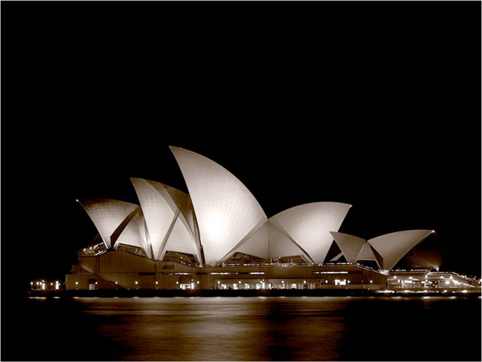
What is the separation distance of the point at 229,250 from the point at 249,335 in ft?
101

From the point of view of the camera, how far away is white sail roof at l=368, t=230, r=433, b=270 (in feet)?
196

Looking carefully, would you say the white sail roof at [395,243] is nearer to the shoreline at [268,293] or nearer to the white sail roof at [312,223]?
the shoreline at [268,293]

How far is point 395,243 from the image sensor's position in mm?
60438

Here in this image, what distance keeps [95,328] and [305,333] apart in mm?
9733

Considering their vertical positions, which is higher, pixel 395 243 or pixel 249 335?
pixel 395 243

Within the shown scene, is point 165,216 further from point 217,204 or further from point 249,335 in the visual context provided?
point 249,335

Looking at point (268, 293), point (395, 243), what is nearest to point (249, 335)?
point (268, 293)

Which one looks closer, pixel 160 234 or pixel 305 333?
pixel 305 333

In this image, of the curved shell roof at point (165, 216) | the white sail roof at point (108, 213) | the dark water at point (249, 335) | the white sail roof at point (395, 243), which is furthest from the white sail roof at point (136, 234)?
the dark water at point (249, 335)

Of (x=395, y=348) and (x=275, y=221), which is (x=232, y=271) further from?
(x=395, y=348)

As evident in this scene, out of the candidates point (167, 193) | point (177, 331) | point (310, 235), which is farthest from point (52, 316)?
point (310, 235)

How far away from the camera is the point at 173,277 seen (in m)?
61.0

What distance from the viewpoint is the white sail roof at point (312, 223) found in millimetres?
58094

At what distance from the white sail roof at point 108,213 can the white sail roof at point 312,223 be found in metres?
13.3
